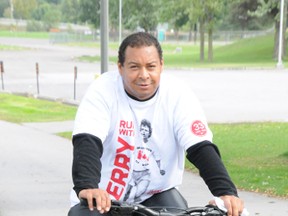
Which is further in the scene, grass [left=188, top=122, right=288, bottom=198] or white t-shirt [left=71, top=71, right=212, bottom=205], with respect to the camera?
grass [left=188, top=122, right=288, bottom=198]

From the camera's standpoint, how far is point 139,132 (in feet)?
12.5

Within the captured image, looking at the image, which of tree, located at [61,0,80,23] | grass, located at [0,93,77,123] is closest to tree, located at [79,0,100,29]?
tree, located at [61,0,80,23]

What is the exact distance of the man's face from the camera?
3.67 meters

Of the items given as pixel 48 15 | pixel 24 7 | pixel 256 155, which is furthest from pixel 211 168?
pixel 48 15

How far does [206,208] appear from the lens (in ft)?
11.0

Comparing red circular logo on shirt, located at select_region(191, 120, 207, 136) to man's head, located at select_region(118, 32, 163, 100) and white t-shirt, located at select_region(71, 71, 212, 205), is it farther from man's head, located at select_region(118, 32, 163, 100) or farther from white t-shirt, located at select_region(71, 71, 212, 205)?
man's head, located at select_region(118, 32, 163, 100)

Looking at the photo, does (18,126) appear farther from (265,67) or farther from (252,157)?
(265,67)

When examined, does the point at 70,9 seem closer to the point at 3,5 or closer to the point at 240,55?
the point at 3,5

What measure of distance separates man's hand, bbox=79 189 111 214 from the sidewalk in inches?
204

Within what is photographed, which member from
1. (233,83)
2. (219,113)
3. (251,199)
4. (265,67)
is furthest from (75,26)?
(251,199)

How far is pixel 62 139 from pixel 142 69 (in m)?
11.4

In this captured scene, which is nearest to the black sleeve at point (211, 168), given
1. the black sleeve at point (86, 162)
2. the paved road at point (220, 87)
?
the black sleeve at point (86, 162)

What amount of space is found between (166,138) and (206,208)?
59cm

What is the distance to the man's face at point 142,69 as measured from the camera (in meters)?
3.67
